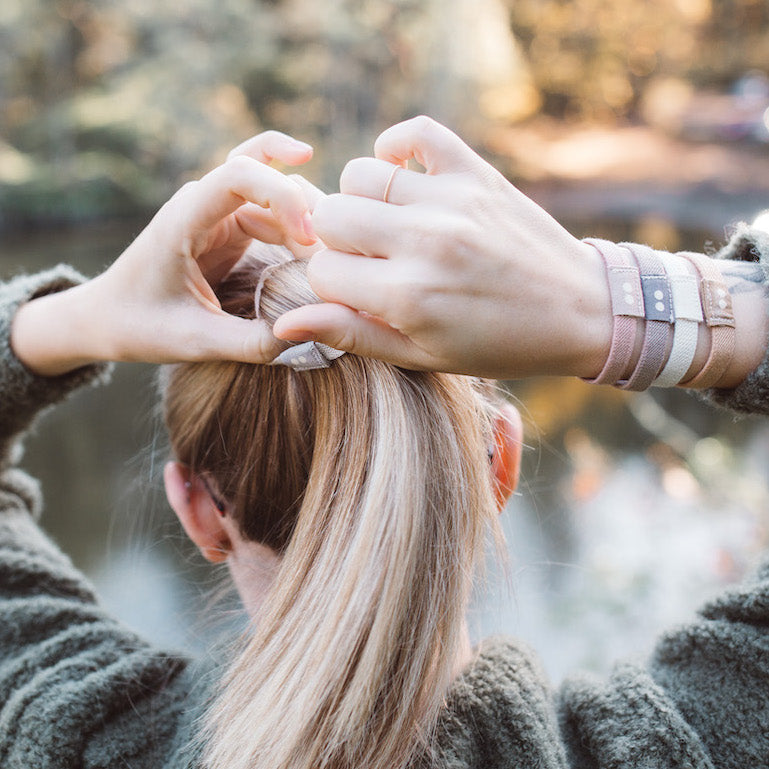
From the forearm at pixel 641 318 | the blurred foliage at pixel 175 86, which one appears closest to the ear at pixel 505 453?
the forearm at pixel 641 318

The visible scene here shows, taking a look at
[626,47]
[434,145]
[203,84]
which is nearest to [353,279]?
[434,145]

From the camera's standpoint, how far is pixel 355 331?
0.74 meters

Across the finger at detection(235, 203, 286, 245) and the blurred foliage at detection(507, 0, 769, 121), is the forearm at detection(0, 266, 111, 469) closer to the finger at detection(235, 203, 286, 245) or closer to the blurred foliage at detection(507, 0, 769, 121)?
the finger at detection(235, 203, 286, 245)

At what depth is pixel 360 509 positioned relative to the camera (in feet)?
2.58

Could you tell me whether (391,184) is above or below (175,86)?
below

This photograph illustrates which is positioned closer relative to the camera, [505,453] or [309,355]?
[309,355]

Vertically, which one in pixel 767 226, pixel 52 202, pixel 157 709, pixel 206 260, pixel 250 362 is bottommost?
pixel 157 709

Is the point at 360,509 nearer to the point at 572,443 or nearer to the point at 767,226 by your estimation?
the point at 767,226

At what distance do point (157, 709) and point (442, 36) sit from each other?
47.2 feet

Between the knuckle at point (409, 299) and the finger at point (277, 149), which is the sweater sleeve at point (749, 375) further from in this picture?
the finger at point (277, 149)

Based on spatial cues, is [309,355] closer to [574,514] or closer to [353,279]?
[353,279]

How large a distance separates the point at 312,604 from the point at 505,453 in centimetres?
40

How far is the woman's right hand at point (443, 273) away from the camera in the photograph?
0.69 metres

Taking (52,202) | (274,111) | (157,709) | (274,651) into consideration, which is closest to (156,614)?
(157,709)
